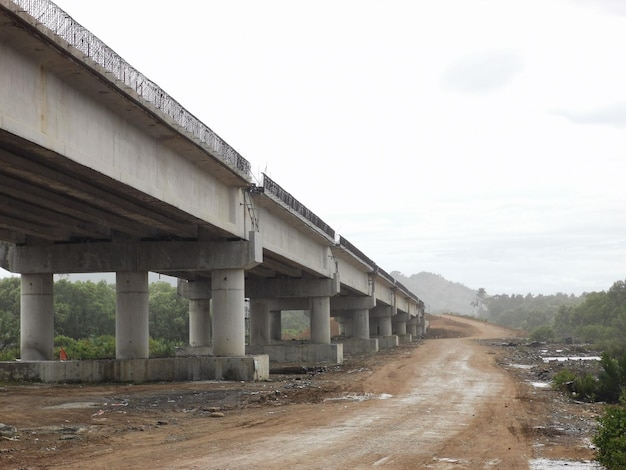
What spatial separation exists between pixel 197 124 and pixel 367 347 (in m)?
42.0

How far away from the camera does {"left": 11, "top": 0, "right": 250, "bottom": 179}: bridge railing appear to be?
1452 centimetres

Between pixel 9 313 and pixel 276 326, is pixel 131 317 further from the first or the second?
pixel 9 313

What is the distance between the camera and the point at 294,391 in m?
24.8

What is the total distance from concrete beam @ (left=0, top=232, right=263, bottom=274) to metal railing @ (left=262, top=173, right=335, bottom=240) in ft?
7.48

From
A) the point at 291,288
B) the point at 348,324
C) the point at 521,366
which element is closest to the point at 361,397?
the point at 521,366

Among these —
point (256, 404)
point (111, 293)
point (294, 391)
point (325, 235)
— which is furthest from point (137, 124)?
point (111, 293)

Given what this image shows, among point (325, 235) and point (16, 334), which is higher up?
point (325, 235)

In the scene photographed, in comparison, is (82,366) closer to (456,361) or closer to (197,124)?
(197,124)

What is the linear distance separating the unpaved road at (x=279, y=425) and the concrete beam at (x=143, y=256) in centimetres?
487

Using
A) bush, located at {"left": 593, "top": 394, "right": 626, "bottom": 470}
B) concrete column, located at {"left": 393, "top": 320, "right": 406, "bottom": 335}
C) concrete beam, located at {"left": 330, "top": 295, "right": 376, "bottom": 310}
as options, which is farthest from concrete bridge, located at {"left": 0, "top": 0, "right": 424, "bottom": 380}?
concrete column, located at {"left": 393, "top": 320, "right": 406, "bottom": 335}

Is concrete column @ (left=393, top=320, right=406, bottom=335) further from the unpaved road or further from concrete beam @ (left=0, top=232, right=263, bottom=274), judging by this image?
the unpaved road

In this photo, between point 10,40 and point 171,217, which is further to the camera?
point 171,217

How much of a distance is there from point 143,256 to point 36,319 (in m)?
5.52

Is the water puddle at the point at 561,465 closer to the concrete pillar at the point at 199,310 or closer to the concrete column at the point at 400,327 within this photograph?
the concrete pillar at the point at 199,310
